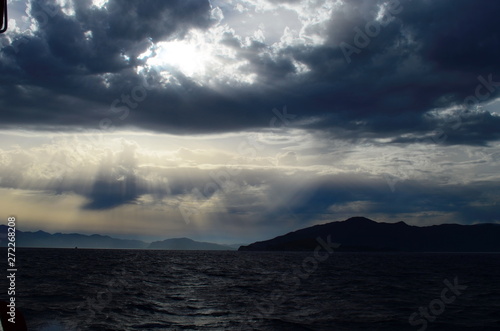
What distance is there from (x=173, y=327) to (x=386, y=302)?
73.2ft

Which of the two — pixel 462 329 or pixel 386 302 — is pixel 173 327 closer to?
pixel 462 329

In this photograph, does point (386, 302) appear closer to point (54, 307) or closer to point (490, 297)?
point (490, 297)

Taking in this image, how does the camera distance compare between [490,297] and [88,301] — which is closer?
[88,301]

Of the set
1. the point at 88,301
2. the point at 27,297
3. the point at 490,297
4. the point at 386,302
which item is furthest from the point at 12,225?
the point at 490,297

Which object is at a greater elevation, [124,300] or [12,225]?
[12,225]

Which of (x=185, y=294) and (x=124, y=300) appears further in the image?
(x=185, y=294)

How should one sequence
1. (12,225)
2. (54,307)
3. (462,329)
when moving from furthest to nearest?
(54,307), (462,329), (12,225)

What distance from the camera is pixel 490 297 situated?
4450 centimetres

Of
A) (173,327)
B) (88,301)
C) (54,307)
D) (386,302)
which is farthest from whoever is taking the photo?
(386,302)

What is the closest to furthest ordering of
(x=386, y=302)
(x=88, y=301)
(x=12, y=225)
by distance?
(x=12, y=225) < (x=88, y=301) < (x=386, y=302)

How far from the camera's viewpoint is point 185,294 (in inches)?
1667

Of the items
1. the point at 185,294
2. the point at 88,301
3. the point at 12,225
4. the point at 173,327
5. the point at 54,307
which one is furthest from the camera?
the point at 185,294

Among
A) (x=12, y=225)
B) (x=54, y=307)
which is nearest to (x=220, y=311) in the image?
(x=54, y=307)

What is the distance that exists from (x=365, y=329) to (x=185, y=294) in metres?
21.5
